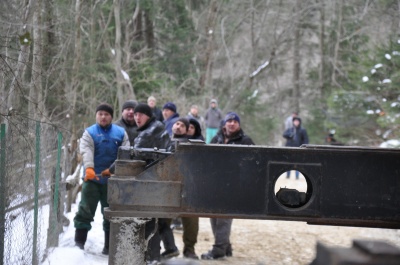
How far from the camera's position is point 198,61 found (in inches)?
1109

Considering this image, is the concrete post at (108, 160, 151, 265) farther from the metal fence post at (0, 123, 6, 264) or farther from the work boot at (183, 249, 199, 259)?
the work boot at (183, 249, 199, 259)

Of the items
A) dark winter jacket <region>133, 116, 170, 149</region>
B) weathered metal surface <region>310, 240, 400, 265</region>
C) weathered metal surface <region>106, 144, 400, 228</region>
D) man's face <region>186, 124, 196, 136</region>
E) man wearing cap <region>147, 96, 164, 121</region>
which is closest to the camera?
weathered metal surface <region>310, 240, 400, 265</region>

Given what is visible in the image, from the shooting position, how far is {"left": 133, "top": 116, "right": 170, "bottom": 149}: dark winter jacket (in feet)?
24.6

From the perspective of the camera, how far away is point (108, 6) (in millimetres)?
17344

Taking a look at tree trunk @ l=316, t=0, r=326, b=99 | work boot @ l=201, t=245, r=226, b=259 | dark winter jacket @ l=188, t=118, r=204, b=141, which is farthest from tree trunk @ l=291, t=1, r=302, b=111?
work boot @ l=201, t=245, r=226, b=259

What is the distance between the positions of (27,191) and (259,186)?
227 cm

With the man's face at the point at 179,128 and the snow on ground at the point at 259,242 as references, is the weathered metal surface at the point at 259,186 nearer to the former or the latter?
the snow on ground at the point at 259,242

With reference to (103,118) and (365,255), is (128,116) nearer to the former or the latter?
(103,118)

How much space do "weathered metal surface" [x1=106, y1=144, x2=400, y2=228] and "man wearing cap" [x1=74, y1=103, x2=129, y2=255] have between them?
248cm

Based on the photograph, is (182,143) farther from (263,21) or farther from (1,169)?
(263,21)

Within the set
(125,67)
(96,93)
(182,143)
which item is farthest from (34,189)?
(125,67)

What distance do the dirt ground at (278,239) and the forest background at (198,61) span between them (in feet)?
9.47

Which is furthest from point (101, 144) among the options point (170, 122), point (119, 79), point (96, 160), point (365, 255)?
point (119, 79)

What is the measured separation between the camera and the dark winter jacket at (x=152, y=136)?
24.6ft
